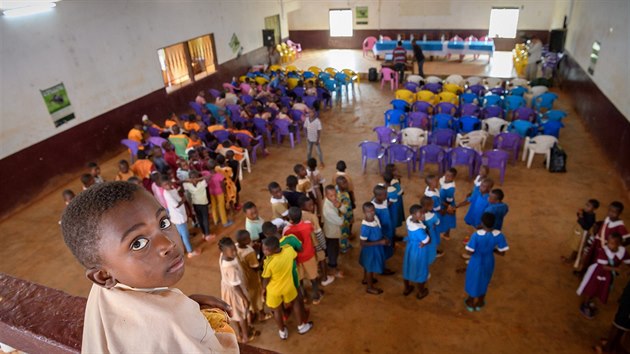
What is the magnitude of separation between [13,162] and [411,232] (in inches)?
282

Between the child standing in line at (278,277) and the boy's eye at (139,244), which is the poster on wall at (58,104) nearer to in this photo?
the child standing in line at (278,277)

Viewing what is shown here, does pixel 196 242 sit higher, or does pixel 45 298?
pixel 45 298

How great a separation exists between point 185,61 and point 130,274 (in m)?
13.0

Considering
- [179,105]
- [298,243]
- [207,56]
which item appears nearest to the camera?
[298,243]

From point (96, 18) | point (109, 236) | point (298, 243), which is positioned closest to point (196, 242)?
point (298, 243)

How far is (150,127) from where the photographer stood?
8734mm

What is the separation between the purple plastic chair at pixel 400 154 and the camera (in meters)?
7.43

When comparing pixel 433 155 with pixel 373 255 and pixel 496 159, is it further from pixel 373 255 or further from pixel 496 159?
pixel 373 255

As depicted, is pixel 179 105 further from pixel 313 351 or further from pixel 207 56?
pixel 313 351

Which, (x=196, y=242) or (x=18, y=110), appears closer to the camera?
(x=196, y=242)

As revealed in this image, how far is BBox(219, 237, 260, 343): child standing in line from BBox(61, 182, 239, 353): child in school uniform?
2.70 m

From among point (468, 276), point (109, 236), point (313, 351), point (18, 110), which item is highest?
point (109, 236)

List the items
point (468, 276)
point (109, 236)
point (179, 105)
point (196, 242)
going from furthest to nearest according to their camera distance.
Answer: point (179, 105) < point (196, 242) < point (468, 276) < point (109, 236)

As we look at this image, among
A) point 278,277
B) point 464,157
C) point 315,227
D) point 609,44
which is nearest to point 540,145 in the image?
point 464,157
